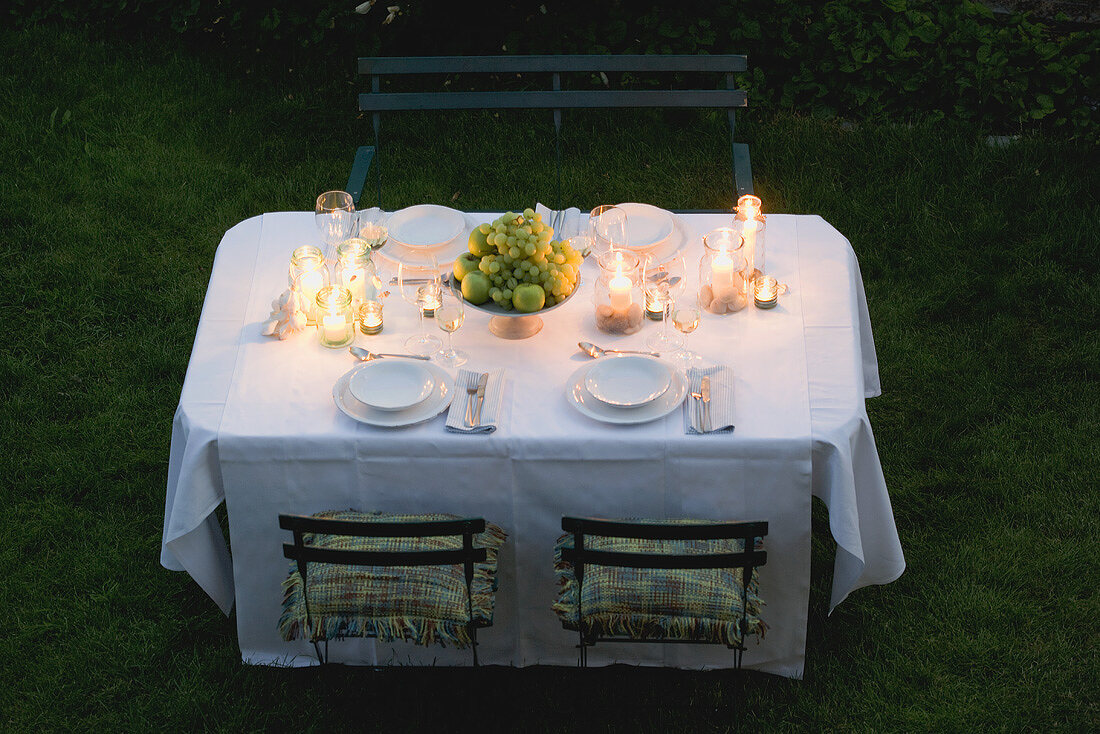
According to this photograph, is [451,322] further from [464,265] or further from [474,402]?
[474,402]

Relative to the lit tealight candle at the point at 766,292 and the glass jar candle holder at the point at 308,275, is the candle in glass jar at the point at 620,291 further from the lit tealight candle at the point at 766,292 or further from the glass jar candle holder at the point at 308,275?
the glass jar candle holder at the point at 308,275

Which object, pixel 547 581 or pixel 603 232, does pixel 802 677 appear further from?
pixel 603 232

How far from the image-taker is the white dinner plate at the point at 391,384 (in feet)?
10.3

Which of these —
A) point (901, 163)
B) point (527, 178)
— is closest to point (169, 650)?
point (527, 178)

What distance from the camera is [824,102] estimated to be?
620 cm

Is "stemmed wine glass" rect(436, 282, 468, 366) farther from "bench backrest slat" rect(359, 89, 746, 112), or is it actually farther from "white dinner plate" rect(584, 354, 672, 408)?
"bench backrest slat" rect(359, 89, 746, 112)

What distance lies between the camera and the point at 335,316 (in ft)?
11.1

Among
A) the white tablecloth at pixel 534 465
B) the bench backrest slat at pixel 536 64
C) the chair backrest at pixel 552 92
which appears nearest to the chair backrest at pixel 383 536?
the white tablecloth at pixel 534 465

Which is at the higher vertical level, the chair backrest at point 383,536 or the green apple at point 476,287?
the green apple at point 476,287

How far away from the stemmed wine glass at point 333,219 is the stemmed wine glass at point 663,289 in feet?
3.21

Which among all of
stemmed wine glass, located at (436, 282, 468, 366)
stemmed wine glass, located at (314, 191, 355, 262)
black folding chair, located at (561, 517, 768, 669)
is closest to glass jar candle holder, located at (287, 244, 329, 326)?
stemmed wine glass, located at (314, 191, 355, 262)

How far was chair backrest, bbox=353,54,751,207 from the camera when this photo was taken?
14.9 ft

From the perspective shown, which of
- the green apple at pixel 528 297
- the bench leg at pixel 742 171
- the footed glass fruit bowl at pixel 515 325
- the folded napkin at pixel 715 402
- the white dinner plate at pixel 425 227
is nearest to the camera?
the folded napkin at pixel 715 402

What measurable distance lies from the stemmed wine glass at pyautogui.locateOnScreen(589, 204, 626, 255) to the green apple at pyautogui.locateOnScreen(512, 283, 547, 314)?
0.49 m
